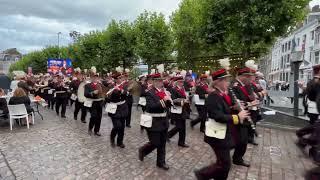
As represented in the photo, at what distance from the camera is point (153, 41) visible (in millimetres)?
21281

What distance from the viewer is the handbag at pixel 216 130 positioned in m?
5.03

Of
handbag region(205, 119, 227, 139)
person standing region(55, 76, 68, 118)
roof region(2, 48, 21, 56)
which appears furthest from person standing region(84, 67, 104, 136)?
roof region(2, 48, 21, 56)

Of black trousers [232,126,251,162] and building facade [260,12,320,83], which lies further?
building facade [260,12,320,83]

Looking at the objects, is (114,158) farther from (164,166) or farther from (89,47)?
(89,47)

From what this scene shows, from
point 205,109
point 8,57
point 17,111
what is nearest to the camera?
point 205,109

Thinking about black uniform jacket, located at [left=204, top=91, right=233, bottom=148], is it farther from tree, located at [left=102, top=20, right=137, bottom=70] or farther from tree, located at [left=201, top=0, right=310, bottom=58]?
tree, located at [left=102, top=20, right=137, bottom=70]

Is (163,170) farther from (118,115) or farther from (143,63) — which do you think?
(143,63)

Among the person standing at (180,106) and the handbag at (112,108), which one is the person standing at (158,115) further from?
the handbag at (112,108)

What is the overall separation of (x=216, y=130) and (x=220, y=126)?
0.30 ft

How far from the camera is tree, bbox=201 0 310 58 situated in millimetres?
12914

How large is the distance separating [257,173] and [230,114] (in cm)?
213

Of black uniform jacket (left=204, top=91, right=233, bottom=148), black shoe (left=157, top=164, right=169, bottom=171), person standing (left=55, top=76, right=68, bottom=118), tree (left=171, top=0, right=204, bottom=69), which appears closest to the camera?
black uniform jacket (left=204, top=91, right=233, bottom=148)

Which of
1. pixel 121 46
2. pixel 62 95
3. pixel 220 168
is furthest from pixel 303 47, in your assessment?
pixel 220 168

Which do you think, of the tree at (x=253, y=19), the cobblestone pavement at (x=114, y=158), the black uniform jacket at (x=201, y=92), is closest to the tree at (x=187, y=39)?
the tree at (x=253, y=19)
